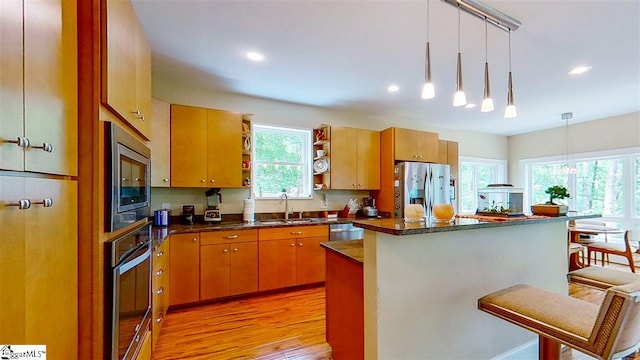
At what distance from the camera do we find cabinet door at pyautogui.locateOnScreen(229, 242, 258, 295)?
10.4 feet

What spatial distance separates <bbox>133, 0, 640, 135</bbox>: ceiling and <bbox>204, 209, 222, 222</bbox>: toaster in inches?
63.2

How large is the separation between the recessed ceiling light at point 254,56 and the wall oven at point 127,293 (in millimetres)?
1816

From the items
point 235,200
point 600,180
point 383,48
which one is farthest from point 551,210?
point 600,180

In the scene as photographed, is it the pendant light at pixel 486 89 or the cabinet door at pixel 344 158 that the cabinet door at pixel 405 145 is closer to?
the cabinet door at pixel 344 158

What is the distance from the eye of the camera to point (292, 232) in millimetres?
3516

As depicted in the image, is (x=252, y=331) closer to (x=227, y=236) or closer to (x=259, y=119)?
(x=227, y=236)

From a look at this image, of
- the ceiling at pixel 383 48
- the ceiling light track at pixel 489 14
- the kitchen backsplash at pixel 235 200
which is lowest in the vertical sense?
the kitchen backsplash at pixel 235 200

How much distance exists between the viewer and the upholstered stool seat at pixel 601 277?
192 cm

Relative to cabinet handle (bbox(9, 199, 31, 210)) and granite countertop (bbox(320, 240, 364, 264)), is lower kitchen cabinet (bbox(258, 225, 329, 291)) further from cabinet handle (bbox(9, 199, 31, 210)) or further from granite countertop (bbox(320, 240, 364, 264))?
cabinet handle (bbox(9, 199, 31, 210))

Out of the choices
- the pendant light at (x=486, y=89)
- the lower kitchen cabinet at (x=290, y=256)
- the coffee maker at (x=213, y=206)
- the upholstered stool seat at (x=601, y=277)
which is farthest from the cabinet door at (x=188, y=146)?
the upholstered stool seat at (x=601, y=277)

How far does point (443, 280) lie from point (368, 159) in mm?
2933

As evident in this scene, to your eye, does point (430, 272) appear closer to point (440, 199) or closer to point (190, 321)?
point (190, 321)

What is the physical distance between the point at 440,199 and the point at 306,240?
2501 mm

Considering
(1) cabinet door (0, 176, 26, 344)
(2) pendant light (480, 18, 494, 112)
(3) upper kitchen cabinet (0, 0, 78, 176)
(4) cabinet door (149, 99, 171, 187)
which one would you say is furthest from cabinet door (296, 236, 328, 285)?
(1) cabinet door (0, 176, 26, 344)
